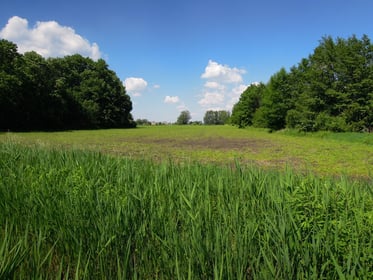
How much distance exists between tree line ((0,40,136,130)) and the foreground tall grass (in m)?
36.5

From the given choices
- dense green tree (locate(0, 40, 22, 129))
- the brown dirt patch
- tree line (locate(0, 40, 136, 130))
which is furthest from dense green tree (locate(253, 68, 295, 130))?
dense green tree (locate(0, 40, 22, 129))

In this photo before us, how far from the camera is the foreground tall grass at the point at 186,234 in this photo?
2061mm

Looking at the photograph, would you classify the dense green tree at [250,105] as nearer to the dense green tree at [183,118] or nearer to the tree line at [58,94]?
the tree line at [58,94]

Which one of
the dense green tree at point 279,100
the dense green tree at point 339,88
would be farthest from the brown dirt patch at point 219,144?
the dense green tree at point 279,100

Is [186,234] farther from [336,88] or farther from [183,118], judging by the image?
[183,118]

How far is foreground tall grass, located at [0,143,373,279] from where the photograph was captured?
2.06 metres

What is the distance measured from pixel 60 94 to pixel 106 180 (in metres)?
47.9

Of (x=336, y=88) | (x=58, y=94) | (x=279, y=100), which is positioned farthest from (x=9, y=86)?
(x=336, y=88)

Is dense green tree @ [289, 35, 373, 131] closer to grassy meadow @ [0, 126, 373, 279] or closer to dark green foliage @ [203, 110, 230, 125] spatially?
grassy meadow @ [0, 126, 373, 279]

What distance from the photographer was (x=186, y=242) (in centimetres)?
221

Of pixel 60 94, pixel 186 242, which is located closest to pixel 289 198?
pixel 186 242

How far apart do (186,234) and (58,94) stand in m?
48.9

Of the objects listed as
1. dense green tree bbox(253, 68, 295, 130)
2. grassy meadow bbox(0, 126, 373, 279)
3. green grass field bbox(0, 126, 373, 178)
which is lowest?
green grass field bbox(0, 126, 373, 178)

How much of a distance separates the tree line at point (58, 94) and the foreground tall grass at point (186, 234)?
36.5 metres
